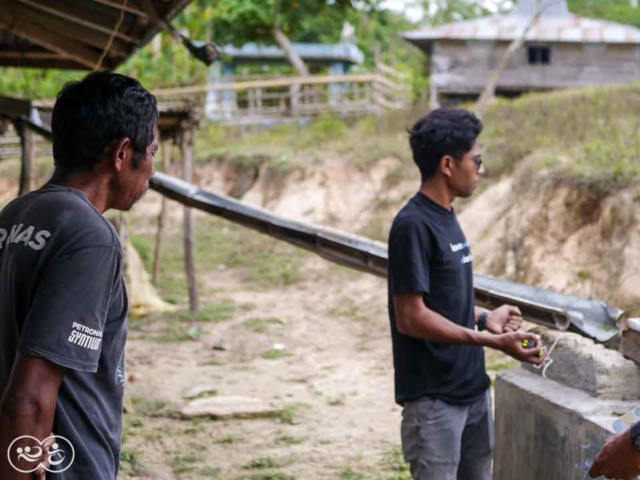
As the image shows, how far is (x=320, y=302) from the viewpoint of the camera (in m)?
13.1

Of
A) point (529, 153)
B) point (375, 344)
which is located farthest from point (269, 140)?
point (375, 344)

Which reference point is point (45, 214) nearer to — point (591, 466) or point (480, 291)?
point (591, 466)

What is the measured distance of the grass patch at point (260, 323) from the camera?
37.0 feet

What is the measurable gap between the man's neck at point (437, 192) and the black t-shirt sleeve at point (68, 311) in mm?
1692

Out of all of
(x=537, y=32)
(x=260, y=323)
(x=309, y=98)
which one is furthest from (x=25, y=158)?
(x=537, y=32)

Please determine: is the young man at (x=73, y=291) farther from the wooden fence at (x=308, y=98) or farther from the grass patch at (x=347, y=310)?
the wooden fence at (x=308, y=98)

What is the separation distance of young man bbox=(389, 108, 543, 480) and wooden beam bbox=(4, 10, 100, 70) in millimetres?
3479

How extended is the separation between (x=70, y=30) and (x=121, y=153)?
4.27 metres

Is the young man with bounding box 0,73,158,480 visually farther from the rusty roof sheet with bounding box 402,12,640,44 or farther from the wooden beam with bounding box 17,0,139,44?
the rusty roof sheet with bounding box 402,12,640,44

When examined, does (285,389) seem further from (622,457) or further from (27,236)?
(27,236)

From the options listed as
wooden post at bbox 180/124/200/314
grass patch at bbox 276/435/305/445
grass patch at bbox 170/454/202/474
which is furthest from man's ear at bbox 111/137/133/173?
wooden post at bbox 180/124/200/314

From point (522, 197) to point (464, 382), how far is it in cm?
890

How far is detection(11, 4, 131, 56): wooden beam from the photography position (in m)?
5.67

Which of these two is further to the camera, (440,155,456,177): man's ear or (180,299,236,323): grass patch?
(180,299,236,323): grass patch
